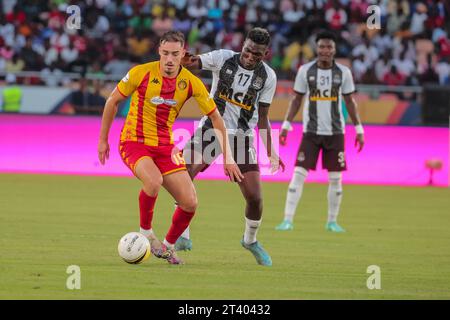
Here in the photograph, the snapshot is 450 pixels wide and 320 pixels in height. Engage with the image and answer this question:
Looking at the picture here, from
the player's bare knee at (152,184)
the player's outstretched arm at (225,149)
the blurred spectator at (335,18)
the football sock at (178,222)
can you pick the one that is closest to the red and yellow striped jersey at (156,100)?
the player's outstretched arm at (225,149)

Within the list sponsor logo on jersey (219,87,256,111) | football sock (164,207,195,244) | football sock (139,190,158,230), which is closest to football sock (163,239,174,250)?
football sock (164,207,195,244)

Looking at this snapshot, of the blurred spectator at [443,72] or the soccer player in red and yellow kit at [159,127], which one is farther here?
the blurred spectator at [443,72]

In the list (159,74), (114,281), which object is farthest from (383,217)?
(114,281)

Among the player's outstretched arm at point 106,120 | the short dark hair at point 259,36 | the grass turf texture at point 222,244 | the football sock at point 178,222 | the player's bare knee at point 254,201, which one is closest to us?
the grass turf texture at point 222,244

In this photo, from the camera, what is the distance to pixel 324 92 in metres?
14.6

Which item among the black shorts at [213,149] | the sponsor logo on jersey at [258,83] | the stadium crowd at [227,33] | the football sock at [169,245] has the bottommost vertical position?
the football sock at [169,245]

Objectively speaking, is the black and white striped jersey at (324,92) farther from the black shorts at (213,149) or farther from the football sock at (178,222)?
the football sock at (178,222)

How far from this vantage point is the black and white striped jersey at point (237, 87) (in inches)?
426

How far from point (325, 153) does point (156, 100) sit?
527 cm

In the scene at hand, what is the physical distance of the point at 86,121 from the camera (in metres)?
21.1

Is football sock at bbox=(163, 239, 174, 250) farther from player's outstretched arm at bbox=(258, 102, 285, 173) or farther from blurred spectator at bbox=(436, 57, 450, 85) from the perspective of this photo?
blurred spectator at bbox=(436, 57, 450, 85)

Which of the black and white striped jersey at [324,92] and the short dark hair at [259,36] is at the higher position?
the short dark hair at [259,36]

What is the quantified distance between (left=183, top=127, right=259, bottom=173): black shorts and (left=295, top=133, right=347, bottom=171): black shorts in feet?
12.5

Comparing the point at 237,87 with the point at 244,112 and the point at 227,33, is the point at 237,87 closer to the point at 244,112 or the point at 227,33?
the point at 244,112
